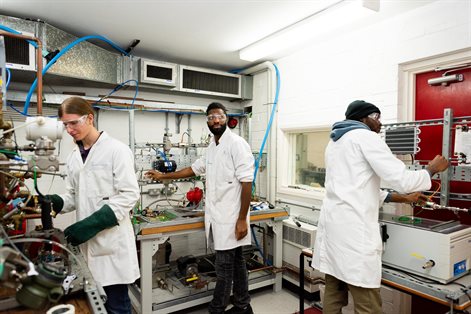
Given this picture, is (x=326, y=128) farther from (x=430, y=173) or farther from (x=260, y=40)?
(x=430, y=173)

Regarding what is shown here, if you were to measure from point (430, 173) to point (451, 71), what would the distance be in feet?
3.53

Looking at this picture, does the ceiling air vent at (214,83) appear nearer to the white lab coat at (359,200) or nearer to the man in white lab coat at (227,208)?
the man in white lab coat at (227,208)

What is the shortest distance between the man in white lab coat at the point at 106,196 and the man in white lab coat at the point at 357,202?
3.66ft

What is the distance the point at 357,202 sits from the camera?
162cm

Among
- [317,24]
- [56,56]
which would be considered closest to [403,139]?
[317,24]

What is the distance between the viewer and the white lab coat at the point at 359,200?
155 centimetres

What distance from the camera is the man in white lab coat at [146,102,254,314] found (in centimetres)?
229

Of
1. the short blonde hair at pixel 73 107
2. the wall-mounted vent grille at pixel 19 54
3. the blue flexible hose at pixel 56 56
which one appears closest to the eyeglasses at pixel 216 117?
the short blonde hair at pixel 73 107

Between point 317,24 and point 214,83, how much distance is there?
1586 millimetres

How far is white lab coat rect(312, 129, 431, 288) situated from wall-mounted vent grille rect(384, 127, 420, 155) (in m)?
0.50

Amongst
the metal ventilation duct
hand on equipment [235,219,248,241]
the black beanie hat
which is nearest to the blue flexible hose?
the metal ventilation duct

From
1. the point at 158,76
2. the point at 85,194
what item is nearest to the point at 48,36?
the point at 158,76

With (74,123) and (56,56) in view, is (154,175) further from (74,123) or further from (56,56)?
(56,56)

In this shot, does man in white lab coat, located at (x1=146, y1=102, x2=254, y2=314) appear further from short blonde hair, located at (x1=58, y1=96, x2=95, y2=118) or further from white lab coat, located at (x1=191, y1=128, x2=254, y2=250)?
short blonde hair, located at (x1=58, y1=96, x2=95, y2=118)
